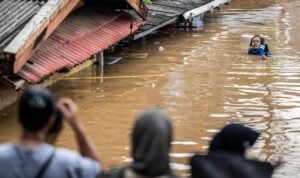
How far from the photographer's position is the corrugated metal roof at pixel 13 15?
9.59m

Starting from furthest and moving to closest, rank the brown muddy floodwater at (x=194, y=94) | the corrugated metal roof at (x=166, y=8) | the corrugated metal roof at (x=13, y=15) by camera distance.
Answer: the corrugated metal roof at (x=166, y=8) < the brown muddy floodwater at (x=194, y=94) < the corrugated metal roof at (x=13, y=15)

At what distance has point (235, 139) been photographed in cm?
360

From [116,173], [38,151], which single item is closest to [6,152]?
[38,151]

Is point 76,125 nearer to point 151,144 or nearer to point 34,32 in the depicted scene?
point 151,144

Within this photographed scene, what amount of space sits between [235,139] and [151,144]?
0.65m

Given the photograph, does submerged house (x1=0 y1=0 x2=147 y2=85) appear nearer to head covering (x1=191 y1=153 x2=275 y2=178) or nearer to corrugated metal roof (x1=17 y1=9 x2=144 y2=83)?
corrugated metal roof (x1=17 y1=9 x2=144 y2=83)

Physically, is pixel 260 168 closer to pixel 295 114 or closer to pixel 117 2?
pixel 295 114

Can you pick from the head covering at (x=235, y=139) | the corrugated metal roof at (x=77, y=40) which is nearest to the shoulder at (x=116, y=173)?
the head covering at (x=235, y=139)

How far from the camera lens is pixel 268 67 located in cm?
1644

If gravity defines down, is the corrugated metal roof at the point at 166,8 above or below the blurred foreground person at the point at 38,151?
below

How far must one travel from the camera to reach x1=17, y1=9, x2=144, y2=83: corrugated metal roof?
10.1 meters

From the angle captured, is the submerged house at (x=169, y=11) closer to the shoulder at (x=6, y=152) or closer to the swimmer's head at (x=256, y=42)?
the swimmer's head at (x=256, y=42)

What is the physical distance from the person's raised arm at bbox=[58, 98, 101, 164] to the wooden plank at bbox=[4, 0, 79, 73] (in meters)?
5.65

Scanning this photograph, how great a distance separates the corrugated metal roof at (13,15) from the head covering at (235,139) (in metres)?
6.12
